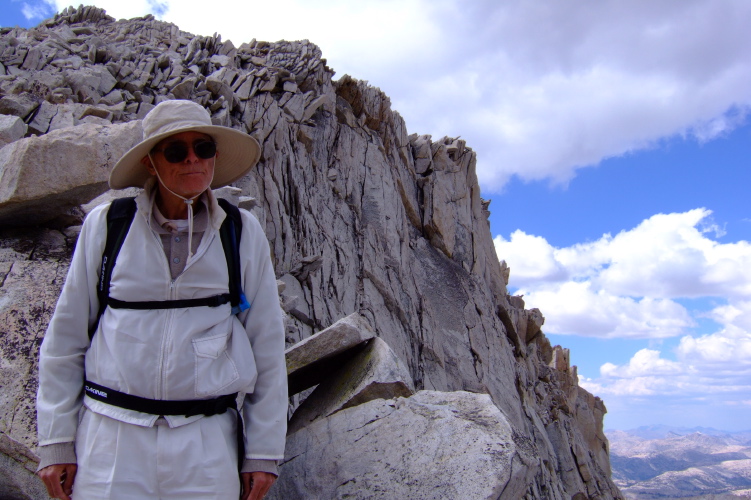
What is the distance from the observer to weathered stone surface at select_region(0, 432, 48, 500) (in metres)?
4.58

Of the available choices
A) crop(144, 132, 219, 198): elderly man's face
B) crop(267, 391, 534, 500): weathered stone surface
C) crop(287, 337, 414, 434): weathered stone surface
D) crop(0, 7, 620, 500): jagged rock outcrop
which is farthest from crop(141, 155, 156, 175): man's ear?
crop(0, 7, 620, 500): jagged rock outcrop

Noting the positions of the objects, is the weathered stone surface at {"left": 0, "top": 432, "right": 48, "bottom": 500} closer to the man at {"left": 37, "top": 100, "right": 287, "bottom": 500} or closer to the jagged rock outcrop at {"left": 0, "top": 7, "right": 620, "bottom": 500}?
the man at {"left": 37, "top": 100, "right": 287, "bottom": 500}

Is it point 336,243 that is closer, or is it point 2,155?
point 2,155

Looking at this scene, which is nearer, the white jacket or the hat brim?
the white jacket

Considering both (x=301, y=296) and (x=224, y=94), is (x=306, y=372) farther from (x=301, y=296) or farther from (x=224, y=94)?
(x=224, y=94)

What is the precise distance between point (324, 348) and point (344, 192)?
17196 millimetres

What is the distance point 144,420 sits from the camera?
132 inches

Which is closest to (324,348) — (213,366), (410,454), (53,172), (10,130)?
(410,454)

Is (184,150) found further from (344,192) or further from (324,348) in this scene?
(344,192)

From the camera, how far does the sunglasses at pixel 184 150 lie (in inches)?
149

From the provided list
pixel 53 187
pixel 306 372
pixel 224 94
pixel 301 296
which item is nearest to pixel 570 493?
pixel 301 296

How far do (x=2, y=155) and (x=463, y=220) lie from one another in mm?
23944

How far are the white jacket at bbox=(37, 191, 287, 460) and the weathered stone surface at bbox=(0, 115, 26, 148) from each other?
597 cm

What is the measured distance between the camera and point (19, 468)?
4.61 metres
